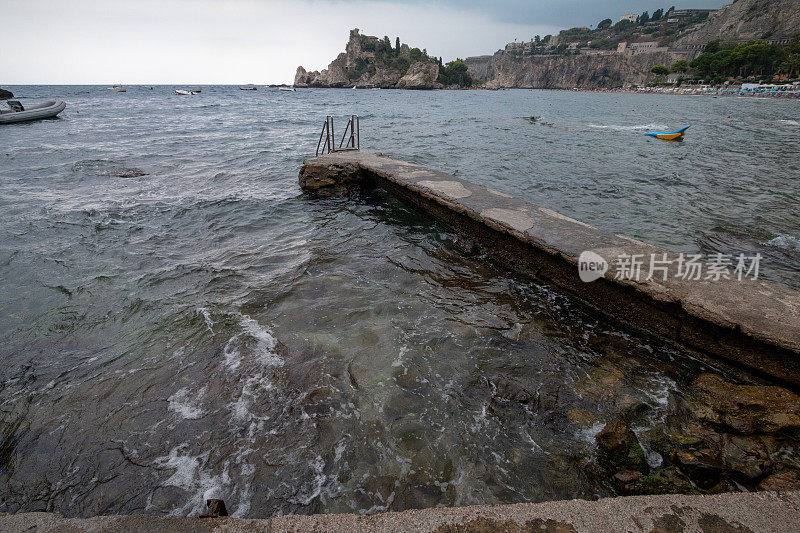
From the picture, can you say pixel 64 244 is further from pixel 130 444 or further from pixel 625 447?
pixel 625 447

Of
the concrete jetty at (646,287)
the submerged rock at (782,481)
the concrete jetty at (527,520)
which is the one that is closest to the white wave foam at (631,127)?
the concrete jetty at (646,287)

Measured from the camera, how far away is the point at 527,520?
74.3 inches

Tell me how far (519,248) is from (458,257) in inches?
45.2

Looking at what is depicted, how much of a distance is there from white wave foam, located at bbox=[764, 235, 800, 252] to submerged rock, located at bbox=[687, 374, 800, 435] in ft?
17.5

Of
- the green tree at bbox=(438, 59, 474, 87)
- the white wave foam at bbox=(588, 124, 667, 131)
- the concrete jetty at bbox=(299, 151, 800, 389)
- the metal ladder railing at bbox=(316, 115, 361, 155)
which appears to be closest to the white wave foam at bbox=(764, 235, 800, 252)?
the concrete jetty at bbox=(299, 151, 800, 389)

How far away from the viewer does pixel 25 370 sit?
152 inches

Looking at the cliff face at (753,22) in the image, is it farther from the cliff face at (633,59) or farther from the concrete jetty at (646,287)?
the concrete jetty at (646,287)

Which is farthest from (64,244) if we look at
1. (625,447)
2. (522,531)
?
(625,447)

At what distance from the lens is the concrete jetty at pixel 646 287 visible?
3.28m

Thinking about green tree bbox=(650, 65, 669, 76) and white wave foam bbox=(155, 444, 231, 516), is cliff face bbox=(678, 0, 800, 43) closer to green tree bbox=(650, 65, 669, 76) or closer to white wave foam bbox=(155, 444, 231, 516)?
green tree bbox=(650, 65, 669, 76)

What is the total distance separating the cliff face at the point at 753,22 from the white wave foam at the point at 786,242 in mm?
121338

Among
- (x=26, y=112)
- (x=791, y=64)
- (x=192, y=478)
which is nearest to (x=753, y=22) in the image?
(x=791, y=64)

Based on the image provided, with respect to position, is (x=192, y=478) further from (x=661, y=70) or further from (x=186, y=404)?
(x=661, y=70)

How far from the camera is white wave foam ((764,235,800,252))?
21.5 feet
